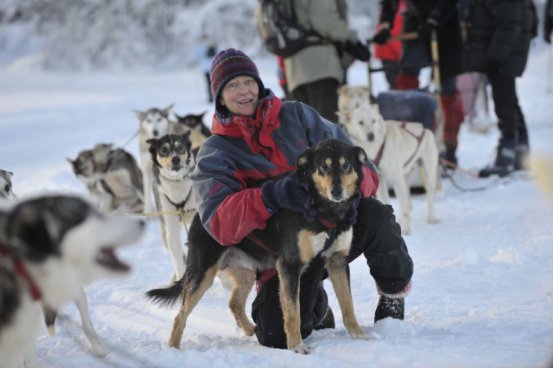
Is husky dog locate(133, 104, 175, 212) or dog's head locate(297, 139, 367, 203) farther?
husky dog locate(133, 104, 175, 212)

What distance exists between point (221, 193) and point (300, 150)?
42 centimetres

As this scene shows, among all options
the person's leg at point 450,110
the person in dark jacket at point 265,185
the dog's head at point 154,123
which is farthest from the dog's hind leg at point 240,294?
the person's leg at point 450,110

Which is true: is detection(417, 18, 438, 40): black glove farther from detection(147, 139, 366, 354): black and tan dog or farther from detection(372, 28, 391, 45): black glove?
detection(147, 139, 366, 354): black and tan dog

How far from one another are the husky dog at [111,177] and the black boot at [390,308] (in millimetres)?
3682

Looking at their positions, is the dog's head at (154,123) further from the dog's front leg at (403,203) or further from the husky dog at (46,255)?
the husky dog at (46,255)

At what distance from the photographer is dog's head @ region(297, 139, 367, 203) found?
98.3 inches

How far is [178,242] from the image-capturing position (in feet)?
13.3

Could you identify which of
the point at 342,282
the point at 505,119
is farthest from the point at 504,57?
the point at 342,282

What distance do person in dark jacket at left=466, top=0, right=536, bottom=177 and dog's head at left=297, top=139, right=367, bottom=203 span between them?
13.9 feet

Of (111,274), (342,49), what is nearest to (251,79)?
(111,274)

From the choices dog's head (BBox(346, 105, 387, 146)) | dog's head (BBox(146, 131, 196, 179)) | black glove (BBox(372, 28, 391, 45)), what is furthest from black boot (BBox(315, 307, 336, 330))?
black glove (BBox(372, 28, 391, 45))

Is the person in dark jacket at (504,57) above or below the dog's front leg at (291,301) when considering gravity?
above

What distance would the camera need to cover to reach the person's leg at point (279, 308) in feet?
9.14

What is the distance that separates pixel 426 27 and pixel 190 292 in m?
4.67
